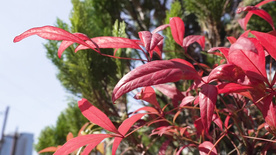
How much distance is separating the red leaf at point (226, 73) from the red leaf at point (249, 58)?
0.03 feet

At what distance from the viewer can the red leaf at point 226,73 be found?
34cm

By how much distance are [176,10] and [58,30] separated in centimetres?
58

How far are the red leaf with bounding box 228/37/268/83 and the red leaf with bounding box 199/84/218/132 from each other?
53 mm

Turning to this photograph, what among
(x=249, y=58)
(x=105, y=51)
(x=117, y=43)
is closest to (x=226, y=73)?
(x=249, y=58)

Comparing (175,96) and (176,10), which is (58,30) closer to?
(175,96)

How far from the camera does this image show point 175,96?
24.8 inches

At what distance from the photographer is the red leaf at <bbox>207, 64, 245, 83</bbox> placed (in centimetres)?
34

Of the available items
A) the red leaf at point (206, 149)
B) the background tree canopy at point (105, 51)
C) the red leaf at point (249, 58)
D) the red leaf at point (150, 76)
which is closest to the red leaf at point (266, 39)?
the red leaf at point (249, 58)

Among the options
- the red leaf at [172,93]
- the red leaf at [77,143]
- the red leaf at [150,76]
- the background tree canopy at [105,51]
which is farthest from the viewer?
the background tree canopy at [105,51]

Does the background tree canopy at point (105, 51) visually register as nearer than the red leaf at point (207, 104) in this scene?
No

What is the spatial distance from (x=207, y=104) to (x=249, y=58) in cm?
9

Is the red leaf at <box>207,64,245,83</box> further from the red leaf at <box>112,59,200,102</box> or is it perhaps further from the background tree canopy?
the background tree canopy

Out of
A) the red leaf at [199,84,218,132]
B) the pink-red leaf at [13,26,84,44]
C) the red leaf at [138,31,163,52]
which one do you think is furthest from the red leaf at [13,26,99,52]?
the red leaf at [199,84,218,132]

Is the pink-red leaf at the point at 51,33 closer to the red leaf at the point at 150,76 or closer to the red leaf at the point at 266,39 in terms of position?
the red leaf at the point at 150,76
